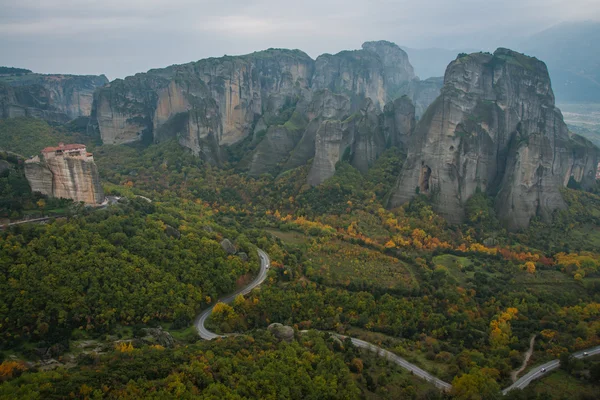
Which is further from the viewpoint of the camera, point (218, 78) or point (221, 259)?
point (218, 78)

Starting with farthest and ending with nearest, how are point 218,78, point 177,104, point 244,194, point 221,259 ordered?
point 218,78, point 177,104, point 244,194, point 221,259

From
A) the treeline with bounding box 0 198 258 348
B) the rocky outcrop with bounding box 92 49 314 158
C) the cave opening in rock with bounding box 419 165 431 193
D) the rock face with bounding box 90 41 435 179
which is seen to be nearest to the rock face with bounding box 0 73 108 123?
the rock face with bounding box 90 41 435 179

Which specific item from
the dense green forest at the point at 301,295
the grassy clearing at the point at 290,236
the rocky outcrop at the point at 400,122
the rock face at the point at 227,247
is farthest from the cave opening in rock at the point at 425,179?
the rock face at the point at 227,247

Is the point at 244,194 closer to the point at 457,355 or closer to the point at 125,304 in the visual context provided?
the point at 125,304

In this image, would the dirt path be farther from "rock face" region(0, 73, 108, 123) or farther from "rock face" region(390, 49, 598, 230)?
"rock face" region(0, 73, 108, 123)

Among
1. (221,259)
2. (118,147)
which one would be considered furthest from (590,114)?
(221,259)
